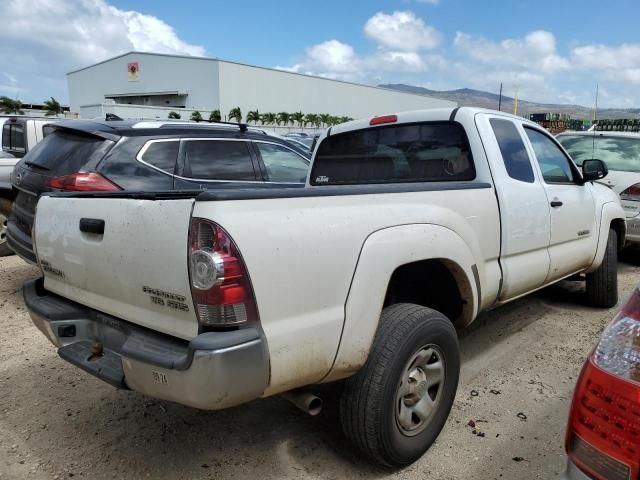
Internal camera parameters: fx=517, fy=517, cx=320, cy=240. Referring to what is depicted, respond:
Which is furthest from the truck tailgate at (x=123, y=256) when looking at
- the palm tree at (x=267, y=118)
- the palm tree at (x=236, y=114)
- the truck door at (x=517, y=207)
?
the palm tree at (x=267, y=118)

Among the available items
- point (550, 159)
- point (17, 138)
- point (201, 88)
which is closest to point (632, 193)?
point (550, 159)

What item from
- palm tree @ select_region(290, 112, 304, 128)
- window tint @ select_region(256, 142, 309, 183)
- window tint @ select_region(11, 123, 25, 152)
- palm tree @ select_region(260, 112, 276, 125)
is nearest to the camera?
window tint @ select_region(256, 142, 309, 183)

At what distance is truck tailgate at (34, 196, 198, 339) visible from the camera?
2037 mm

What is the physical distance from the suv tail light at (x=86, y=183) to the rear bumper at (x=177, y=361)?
2189 mm

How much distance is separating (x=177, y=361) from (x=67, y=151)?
11.8ft

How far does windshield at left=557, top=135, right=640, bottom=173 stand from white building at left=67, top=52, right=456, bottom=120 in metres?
35.0

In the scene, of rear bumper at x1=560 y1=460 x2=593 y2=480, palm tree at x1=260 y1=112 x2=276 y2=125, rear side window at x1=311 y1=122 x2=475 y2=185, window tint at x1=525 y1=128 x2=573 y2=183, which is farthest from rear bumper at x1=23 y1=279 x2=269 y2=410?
palm tree at x1=260 y1=112 x2=276 y2=125

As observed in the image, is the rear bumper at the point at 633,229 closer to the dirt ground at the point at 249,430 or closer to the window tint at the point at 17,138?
the dirt ground at the point at 249,430

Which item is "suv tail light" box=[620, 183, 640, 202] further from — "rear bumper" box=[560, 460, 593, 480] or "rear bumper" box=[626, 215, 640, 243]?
"rear bumper" box=[560, 460, 593, 480]

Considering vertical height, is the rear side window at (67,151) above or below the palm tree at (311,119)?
below

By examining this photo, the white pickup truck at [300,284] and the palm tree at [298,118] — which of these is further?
the palm tree at [298,118]

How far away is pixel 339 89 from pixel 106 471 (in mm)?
65786

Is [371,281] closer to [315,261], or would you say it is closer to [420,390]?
[315,261]

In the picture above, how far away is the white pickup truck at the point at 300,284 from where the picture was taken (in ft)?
6.45
